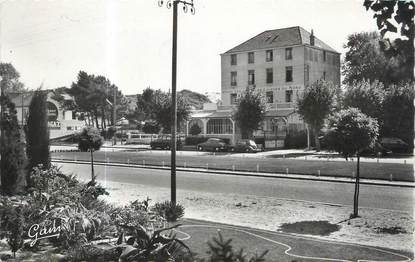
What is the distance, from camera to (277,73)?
5091 centimetres

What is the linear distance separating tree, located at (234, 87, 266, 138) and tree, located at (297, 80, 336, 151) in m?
5.59

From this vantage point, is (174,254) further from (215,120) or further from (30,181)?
(215,120)

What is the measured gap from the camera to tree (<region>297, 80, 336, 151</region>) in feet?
125

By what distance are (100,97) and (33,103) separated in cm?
4941

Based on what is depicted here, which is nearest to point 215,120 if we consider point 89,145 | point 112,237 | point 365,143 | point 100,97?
point 100,97

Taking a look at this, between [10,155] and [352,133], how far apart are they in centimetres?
950

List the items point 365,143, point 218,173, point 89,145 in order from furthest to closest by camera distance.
Answer: point 218,173
point 89,145
point 365,143

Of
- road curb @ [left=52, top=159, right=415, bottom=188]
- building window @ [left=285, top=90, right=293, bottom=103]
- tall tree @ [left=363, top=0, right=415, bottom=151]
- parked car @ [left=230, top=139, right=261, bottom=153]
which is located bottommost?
road curb @ [left=52, top=159, right=415, bottom=188]

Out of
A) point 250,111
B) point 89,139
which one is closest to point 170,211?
point 89,139

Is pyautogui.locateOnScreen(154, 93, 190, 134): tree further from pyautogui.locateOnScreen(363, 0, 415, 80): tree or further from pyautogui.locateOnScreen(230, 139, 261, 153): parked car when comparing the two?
pyautogui.locateOnScreen(363, 0, 415, 80): tree

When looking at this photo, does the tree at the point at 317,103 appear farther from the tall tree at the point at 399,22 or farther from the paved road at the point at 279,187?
the tall tree at the point at 399,22

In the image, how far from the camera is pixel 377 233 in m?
10.8

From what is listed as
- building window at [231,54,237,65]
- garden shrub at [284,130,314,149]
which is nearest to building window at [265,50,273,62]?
building window at [231,54,237,65]

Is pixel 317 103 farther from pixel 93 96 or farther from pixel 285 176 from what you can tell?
pixel 93 96
